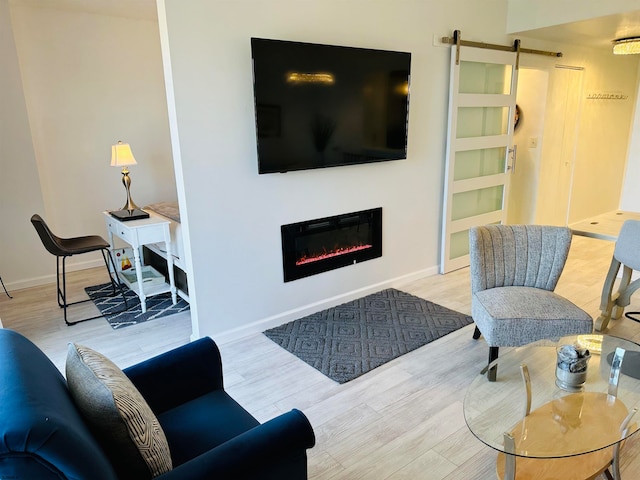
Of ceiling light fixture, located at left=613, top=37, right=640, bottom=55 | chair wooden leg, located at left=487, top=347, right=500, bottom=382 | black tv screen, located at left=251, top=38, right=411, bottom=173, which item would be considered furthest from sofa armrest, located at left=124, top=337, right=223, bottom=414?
ceiling light fixture, located at left=613, top=37, right=640, bottom=55

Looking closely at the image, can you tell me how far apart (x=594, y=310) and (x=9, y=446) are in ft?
12.4

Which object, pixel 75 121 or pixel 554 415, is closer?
pixel 554 415

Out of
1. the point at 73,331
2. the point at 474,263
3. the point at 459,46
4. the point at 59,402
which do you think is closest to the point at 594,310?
the point at 474,263

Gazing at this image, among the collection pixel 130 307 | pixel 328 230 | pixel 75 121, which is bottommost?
pixel 130 307

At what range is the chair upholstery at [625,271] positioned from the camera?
3006mm

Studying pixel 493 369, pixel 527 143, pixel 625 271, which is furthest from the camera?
pixel 527 143

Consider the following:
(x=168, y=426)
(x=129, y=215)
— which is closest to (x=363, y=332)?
(x=168, y=426)

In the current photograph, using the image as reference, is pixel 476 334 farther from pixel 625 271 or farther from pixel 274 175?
pixel 274 175

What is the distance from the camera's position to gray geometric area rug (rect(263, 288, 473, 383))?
2811 mm

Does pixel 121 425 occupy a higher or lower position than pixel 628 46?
lower

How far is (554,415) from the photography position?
5.64 feet

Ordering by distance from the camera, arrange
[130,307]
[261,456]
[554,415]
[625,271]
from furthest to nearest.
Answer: [130,307]
[625,271]
[554,415]
[261,456]

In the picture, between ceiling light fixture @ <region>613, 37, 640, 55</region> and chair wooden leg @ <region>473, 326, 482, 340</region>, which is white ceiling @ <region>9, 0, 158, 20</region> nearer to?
chair wooden leg @ <region>473, 326, 482, 340</region>

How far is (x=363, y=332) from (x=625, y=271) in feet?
6.56
